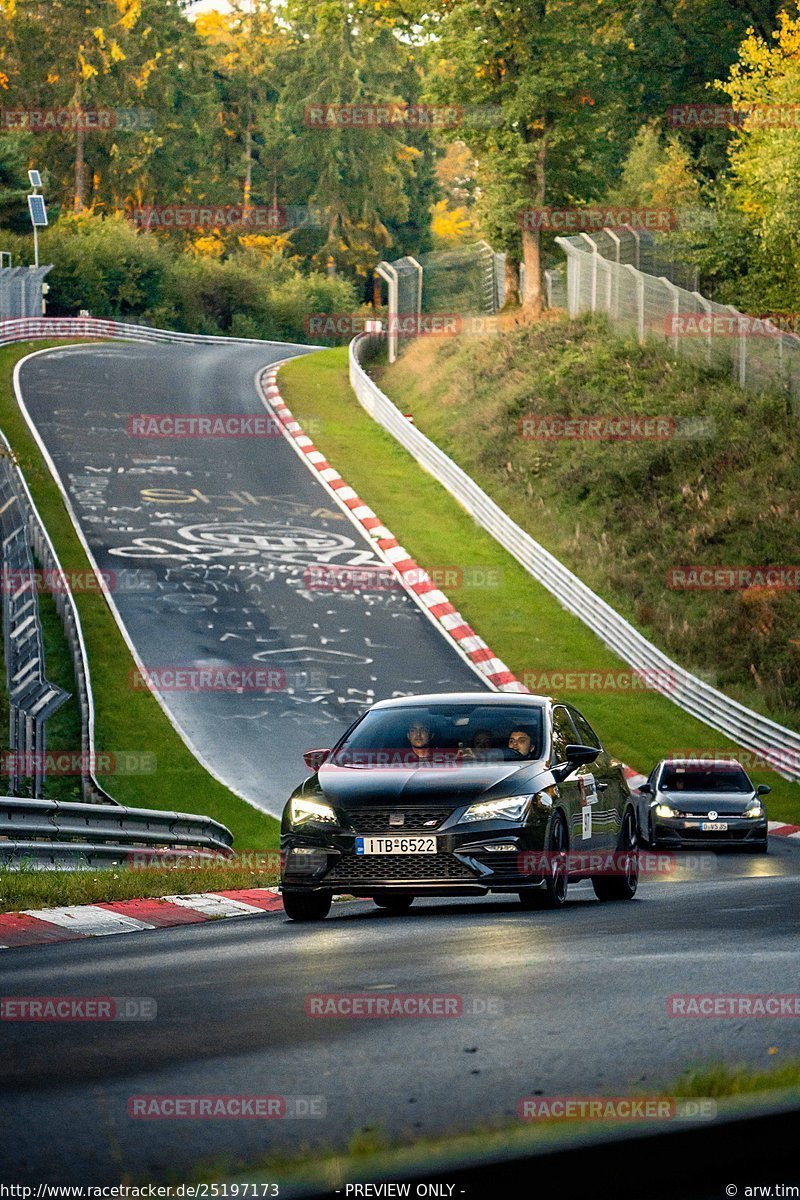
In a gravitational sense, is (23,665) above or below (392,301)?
below

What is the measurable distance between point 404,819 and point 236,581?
2311 cm

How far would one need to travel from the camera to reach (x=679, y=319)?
44.8m

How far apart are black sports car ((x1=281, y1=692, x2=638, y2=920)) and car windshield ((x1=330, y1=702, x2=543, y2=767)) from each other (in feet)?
0.03

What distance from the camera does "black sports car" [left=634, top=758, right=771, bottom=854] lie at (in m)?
22.9

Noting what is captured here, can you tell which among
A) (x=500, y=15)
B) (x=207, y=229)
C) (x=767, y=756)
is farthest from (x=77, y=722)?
(x=207, y=229)

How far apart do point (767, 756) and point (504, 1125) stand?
2484 centimetres

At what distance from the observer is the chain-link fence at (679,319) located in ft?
133

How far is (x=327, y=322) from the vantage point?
4264 inches

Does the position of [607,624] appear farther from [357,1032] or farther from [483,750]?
[357,1032]

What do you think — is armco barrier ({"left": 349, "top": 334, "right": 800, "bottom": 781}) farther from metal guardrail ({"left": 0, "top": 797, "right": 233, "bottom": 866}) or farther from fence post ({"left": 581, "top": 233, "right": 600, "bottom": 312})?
metal guardrail ({"left": 0, "top": 797, "right": 233, "bottom": 866})

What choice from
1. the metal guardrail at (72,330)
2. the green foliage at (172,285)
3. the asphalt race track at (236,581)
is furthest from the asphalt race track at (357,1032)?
the green foliage at (172,285)

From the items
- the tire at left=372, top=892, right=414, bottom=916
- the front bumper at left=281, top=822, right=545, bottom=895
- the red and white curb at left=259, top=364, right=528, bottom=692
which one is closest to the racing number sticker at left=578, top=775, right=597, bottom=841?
the front bumper at left=281, top=822, right=545, bottom=895

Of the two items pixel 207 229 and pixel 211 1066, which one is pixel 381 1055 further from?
pixel 207 229

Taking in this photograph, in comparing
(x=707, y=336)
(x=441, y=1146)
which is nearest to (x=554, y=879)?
(x=441, y=1146)
